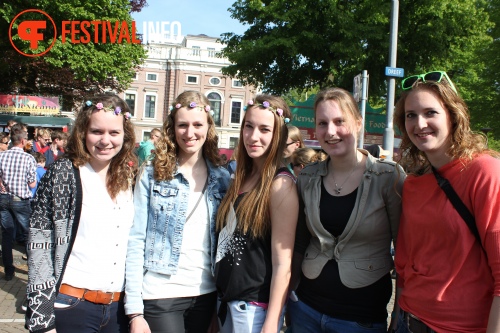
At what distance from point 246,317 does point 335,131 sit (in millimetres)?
1064

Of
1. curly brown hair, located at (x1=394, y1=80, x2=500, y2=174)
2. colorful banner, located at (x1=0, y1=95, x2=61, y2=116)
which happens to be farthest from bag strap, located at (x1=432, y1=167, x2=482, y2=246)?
colorful banner, located at (x1=0, y1=95, x2=61, y2=116)

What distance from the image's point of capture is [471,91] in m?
19.9

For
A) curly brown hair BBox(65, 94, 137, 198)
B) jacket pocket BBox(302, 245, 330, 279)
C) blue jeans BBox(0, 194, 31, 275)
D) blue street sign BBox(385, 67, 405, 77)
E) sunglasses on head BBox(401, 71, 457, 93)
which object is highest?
blue street sign BBox(385, 67, 405, 77)

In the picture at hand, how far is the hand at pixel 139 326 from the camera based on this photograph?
2.19 m

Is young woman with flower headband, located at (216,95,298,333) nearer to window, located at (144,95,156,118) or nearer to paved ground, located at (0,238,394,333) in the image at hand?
paved ground, located at (0,238,394,333)

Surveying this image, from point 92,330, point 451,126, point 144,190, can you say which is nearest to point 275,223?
point 144,190

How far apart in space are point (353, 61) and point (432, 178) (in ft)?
50.0

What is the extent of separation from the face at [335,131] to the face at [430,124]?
34 centimetres

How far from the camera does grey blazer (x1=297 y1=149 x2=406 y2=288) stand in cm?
212

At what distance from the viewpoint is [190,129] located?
243cm

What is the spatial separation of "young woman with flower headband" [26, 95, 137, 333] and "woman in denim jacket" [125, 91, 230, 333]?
0.10m

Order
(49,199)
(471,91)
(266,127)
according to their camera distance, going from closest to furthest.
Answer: (49,199)
(266,127)
(471,91)

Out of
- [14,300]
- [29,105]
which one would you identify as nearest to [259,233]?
[14,300]

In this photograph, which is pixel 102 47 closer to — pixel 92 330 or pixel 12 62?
pixel 12 62
